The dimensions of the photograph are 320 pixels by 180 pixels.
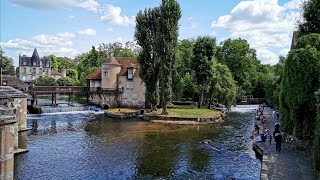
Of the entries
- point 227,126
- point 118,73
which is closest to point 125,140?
point 227,126

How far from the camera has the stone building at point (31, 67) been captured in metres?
112

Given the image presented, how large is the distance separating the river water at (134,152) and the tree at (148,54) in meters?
9.74

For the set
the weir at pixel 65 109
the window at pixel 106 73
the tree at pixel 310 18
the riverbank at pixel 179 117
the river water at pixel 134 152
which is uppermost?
the tree at pixel 310 18

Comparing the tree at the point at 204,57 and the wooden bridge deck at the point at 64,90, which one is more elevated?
the tree at the point at 204,57

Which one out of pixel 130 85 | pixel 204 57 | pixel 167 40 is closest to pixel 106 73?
pixel 130 85

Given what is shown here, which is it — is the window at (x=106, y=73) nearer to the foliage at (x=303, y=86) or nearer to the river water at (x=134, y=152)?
the river water at (x=134, y=152)

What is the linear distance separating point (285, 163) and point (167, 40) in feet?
95.7

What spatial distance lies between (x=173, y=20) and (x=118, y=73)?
18707mm

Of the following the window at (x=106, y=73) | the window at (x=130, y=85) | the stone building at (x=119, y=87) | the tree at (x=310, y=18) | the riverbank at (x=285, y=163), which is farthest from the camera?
the window at (x=106, y=73)

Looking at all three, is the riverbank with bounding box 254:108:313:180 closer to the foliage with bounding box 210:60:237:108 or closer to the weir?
the foliage with bounding box 210:60:237:108

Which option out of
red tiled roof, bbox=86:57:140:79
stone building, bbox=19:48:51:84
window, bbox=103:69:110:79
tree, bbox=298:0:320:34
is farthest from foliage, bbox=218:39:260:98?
stone building, bbox=19:48:51:84

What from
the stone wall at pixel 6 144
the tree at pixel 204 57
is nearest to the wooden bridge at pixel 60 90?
the tree at pixel 204 57

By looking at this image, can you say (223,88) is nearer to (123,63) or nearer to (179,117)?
(179,117)

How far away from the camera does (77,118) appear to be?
152 ft
